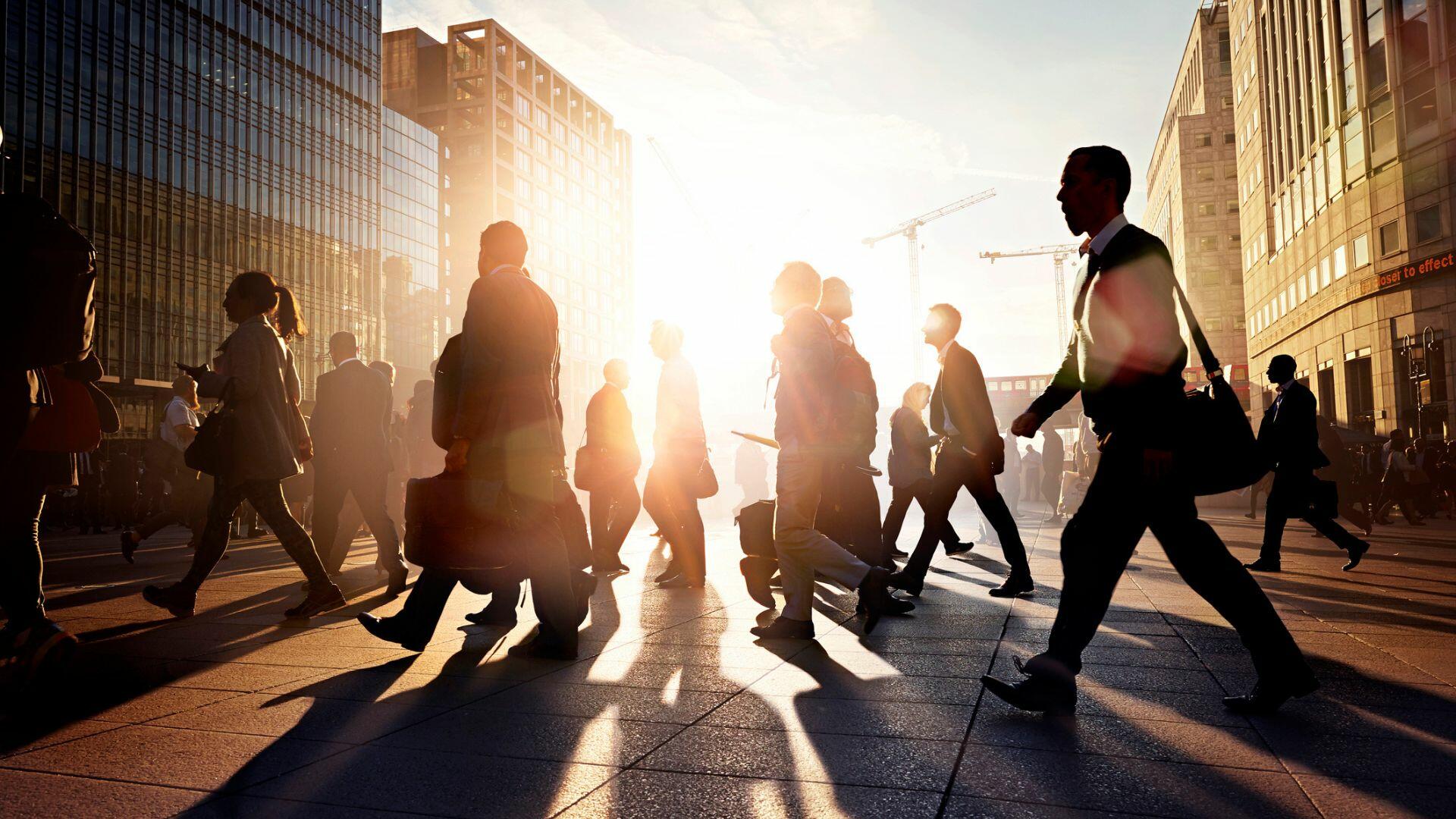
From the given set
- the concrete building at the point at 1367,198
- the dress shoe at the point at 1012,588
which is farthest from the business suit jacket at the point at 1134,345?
the concrete building at the point at 1367,198

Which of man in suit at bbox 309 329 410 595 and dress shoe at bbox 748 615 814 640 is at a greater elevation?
man in suit at bbox 309 329 410 595

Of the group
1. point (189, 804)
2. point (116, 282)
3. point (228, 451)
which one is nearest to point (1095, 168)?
point (189, 804)

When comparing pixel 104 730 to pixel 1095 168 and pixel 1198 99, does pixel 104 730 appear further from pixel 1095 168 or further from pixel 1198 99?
pixel 1198 99

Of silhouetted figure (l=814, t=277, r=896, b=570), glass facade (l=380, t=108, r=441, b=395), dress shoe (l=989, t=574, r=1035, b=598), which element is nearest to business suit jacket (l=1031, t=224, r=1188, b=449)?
silhouetted figure (l=814, t=277, r=896, b=570)

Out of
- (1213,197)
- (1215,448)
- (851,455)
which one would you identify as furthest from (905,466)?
(1213,197)

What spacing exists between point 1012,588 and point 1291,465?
12.1 feet

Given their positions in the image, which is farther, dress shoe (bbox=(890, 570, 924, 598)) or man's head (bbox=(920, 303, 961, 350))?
man's head (bbox=(920, 303, 961, 350))

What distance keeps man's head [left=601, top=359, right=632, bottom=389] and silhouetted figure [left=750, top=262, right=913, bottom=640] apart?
12.6ft

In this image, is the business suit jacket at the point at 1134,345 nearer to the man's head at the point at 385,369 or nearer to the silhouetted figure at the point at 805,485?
the silhouetted figure at the point at 805,485

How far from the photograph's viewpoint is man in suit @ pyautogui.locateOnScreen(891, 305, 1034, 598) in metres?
6.34

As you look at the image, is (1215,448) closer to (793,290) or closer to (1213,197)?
(793,290)

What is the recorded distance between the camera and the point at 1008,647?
15.2 ft

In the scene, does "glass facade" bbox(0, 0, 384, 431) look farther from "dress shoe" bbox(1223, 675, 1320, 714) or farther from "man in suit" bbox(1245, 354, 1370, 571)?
"dress shoe" bbox(1223, 675, 1320, 714)

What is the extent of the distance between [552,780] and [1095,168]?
8.84ft
